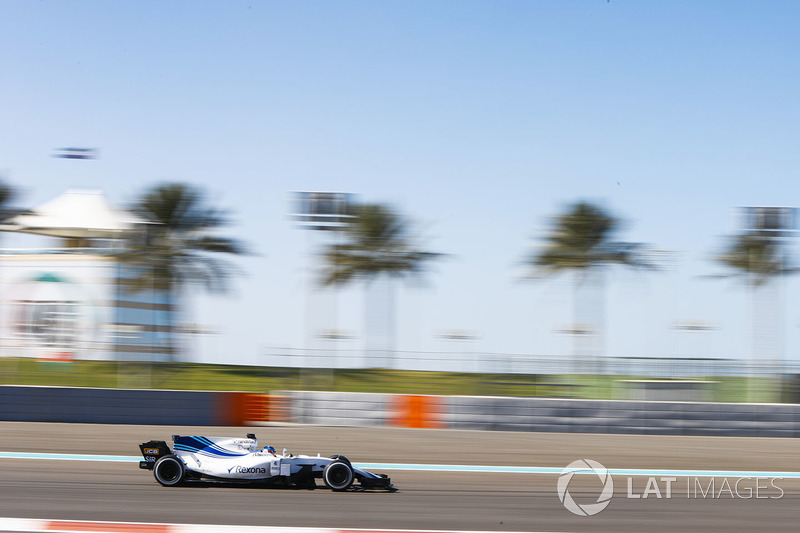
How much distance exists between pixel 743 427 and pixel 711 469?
194 inches

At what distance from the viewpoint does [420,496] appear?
7.87m

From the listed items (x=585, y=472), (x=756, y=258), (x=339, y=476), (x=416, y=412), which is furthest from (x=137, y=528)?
(x=756, y=258)

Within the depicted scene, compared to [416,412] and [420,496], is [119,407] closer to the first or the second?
[416,412]

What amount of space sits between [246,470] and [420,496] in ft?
5.32

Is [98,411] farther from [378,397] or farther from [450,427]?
[450,427]

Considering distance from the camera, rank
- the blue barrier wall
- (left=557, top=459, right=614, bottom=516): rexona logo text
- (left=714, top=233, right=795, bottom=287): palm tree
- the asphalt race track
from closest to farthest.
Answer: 1. the asphalt race track
2. (left=557, top=459, right=614, bottom=516): rexona logo text
3. the blue barrier wall
4. (left=714, top=233, right=795, bottom=287): palm tree

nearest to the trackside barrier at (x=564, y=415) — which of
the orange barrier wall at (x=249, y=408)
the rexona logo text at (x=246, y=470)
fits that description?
the orange barrier wall at (x=249, y=408)

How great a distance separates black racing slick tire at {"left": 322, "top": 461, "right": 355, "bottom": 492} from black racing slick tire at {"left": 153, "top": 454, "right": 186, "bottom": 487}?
130cm

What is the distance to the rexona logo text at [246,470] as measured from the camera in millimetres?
7551

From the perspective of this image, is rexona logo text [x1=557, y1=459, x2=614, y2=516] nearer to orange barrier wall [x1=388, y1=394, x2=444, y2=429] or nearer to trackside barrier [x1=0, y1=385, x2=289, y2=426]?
orange barrier wall [x1=388, y1=394, x2=444, y2=429]

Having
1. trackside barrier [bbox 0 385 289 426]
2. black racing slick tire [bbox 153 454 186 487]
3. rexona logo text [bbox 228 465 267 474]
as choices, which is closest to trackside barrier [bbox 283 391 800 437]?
trackside barrier [bbox 0 385 289 426]

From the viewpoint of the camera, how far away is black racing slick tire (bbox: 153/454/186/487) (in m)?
7.61

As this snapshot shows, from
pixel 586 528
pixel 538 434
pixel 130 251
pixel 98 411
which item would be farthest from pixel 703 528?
pixel 130 251

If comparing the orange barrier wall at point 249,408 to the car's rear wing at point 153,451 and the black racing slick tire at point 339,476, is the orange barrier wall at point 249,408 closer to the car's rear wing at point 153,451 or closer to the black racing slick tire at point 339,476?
the car's rear wing at point 153,451
